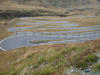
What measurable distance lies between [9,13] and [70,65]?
9064cm

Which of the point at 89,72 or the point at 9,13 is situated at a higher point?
the point at 89,72

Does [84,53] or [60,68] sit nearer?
[60,68]

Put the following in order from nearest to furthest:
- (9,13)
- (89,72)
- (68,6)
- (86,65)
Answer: (89,72) → (86,65) → (9,13) → (68,6)

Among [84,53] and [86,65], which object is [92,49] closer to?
[84,53]

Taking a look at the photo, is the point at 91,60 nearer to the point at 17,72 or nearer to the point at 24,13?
the point at 17,72

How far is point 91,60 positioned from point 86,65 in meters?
0.46

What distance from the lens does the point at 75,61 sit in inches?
219

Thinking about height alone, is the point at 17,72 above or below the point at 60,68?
below

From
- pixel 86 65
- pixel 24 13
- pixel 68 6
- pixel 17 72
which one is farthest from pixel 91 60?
pixel 68 6

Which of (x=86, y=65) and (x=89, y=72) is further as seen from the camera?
(x=86, y=65)

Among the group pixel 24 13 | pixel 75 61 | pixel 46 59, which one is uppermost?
pixel 75 61

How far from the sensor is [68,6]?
164875 millimetres

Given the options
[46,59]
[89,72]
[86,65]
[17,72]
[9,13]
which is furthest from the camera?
[9,13]

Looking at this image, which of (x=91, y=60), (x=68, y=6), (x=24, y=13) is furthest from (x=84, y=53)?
(x=68, y=6)
